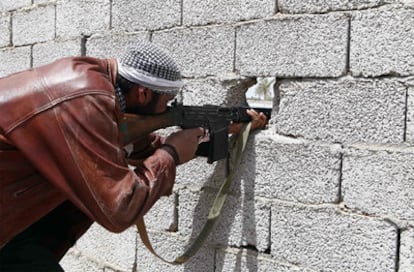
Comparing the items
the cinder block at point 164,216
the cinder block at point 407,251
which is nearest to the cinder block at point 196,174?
the cinder block at point 164,216

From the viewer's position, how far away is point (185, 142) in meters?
2.88

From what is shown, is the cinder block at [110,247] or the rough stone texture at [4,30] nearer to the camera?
the cinder block at [110,247]

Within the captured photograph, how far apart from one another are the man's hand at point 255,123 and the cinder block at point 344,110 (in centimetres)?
9

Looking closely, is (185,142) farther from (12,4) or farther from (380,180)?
(12,4)

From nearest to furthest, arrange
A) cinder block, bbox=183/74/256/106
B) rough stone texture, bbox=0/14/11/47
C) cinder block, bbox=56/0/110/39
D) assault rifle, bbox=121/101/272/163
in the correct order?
assault rifle, bbox=121/101/272/163, cinder block, bbox=183/74/256/106, cinder block, bbox=56/0/110/39, rough stone texture, bbox=0/14/11/47

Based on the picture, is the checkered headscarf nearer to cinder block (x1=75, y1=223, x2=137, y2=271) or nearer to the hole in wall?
the hole in wall

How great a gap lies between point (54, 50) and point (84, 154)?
223 centimetres

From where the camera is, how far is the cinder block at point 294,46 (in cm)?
292

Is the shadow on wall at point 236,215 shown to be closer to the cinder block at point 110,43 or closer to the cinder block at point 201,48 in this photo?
the cinder block at point 201,48

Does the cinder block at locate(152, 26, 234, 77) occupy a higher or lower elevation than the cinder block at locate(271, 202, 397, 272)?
higher

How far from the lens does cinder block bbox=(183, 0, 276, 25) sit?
3.21 meters

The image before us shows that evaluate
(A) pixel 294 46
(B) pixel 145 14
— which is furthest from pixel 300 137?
(B) pixel 145 14

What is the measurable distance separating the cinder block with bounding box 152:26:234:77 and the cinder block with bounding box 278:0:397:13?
0.35 meters

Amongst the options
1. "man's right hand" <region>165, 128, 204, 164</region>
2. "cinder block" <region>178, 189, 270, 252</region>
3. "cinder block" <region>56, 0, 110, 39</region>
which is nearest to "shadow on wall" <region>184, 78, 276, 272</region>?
"cinder block" <region>178, 189, 270, 252</region>
